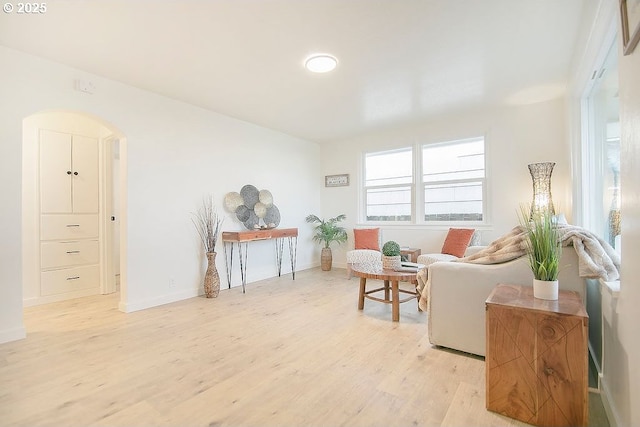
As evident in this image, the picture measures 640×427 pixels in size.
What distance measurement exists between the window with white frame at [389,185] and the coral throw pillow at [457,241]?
88 cm

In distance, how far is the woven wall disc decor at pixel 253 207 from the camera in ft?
14.0

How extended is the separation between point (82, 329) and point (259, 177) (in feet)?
9.32

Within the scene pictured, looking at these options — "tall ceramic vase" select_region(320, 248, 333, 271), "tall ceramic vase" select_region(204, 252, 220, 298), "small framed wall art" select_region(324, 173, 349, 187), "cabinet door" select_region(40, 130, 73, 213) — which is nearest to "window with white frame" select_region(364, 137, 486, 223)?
"small framed wall art" select_region(324, 173, 349, 187)

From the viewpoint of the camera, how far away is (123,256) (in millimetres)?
3201

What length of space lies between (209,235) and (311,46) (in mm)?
2479

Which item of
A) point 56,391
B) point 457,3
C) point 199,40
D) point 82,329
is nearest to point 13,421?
point 56,391

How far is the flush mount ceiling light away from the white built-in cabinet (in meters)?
3.11

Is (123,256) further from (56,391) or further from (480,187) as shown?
(480,187)

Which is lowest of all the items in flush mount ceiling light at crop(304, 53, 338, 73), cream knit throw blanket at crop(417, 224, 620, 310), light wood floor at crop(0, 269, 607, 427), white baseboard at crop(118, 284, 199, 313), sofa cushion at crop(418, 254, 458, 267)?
light wood floor at crop(0, 269, 607, 427)

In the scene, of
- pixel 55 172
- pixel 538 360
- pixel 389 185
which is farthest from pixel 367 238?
pixel 55 172

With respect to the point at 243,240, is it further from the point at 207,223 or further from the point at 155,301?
the point at 155,301

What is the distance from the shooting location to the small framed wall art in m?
5.69

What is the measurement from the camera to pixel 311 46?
8.27ft

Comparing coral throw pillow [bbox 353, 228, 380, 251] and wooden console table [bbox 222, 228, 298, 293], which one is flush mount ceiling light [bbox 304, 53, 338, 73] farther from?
coral throw pillow [bbox 353, 228, 380, 251]
